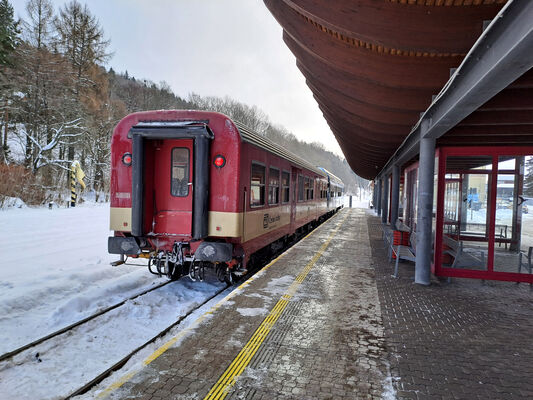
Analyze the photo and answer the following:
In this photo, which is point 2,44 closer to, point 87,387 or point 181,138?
point 181,138

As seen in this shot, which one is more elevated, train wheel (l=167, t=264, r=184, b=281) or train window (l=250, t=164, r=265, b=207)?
train window (l=250, t=164, r=265, b=207)

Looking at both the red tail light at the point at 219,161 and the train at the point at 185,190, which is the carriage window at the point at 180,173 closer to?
the train at the point at 185,190

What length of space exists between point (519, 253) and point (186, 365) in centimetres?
650

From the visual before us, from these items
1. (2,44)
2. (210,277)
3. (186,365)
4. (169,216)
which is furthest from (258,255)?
(2,44)

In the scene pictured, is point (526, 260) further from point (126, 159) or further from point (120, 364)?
point (126, 159)

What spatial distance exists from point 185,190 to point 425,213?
451 centimetres

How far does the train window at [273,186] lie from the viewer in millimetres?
7537

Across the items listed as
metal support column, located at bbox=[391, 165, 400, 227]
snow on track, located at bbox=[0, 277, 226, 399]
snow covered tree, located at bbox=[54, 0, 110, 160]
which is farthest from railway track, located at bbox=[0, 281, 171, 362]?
snow covered tree, located at bbox=[54, 0, 110, 160]

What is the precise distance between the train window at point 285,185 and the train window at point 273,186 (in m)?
0.52

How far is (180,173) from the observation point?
5.97m

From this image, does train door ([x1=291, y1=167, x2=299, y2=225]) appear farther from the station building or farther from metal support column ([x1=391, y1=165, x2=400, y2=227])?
metal support column ([x1=391, y1=165, x2=400, y2=227])

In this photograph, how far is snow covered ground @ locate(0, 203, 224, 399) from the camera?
355cm

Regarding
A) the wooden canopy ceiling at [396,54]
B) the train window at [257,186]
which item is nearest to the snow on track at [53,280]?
the train window at [257,186]

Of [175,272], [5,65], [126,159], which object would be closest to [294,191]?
[175,272]
